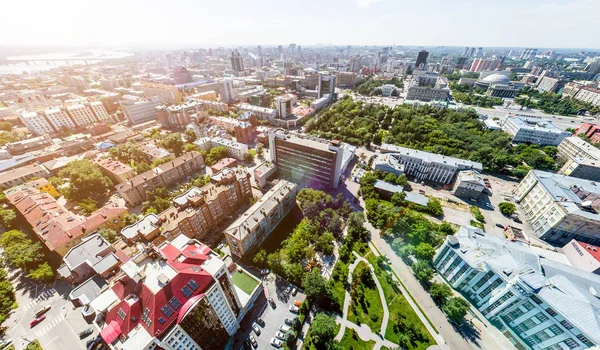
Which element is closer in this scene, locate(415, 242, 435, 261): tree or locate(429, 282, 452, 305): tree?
locate(429, 282, 452, 305): tree

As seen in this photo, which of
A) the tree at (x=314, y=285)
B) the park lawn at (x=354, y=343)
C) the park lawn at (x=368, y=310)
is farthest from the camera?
the tree at (x=314, y=285)

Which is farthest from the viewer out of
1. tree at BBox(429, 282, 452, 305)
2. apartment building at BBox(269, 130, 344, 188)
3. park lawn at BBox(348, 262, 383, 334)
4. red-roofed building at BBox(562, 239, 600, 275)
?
apartment building at BBox(269, 130, 344, 188)

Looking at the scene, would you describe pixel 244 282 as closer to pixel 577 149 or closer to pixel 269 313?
pixel 269 313

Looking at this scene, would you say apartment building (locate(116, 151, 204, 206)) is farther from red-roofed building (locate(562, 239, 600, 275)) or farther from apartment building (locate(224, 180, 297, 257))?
red-roofed building (locate(562, 239, 600, 275))

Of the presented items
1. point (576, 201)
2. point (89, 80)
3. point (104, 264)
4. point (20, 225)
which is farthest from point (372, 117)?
point (89, 80)

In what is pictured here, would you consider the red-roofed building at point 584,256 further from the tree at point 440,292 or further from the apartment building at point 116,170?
the apartment building at point 116,170

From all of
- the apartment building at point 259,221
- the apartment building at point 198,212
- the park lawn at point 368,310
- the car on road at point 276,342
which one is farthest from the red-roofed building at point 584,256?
the apartment building at point 198,212

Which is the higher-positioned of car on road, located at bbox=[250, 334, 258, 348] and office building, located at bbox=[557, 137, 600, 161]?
office building, located at bbox=[557, 137, 600, 161]

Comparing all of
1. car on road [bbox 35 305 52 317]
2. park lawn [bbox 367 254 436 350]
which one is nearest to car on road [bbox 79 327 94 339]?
car on road [bbox 35 305 52 317]
